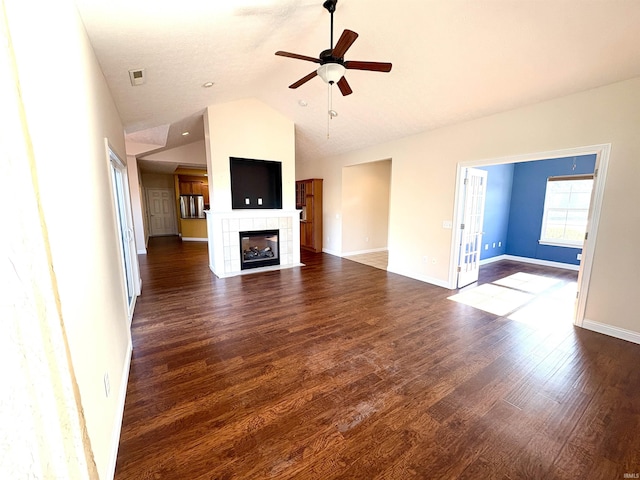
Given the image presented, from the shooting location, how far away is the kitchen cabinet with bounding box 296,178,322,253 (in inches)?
296

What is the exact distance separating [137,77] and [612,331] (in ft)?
20.0

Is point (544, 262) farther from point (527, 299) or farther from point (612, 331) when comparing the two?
point (612, 331)

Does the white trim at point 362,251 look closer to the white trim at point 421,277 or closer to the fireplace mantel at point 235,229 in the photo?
the white trim at point 421,277

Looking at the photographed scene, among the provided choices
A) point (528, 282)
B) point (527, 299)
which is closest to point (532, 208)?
point (528, 282)

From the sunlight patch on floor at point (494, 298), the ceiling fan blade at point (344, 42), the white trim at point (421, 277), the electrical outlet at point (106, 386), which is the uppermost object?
the ceiling fan blade at point (344, 42)

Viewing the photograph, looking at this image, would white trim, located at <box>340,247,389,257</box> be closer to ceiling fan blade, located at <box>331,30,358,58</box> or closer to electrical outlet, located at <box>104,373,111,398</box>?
ceiling fan blade, located at <box>331,30,358,58</box>

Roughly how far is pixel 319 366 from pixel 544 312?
331cm

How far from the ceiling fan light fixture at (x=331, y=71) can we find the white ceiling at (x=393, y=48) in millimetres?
716

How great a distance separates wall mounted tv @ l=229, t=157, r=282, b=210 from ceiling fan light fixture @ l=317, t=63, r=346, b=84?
3.22 meters

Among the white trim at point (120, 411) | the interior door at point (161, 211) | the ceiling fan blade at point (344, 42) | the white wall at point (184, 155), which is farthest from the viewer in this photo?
the interior door at point (161, 211)

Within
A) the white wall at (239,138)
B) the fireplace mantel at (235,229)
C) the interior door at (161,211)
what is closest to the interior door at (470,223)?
the fireplace mantel at (235,229)

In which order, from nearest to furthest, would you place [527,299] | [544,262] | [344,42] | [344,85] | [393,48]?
[344,42], [344,85], [393,48], [527,299], [544,262]

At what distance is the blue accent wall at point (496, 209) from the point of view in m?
6.08

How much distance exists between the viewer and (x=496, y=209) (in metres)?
6.32
